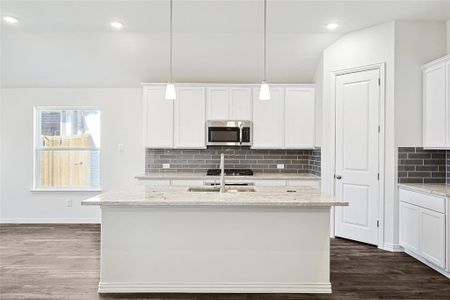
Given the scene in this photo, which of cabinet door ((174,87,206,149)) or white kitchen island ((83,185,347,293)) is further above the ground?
cabinet door ((174,87,206,149))

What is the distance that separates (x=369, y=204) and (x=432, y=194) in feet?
3.07

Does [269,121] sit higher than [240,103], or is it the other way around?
[240,103]

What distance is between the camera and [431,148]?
3.79 metres

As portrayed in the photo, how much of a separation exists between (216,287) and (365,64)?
329 cm

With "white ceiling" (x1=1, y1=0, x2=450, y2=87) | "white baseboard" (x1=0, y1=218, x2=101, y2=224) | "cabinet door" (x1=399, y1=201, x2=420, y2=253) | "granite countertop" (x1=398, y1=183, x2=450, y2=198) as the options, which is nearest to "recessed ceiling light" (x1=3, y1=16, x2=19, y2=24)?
"white ceiling" (x1=1, y1=0, x2=450, y2=87)

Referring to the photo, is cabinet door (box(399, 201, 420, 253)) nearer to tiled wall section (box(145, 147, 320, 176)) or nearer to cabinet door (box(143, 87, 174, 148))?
tiled wall section (box(145, 147, 320, 176))

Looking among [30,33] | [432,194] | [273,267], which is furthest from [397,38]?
[30,33]

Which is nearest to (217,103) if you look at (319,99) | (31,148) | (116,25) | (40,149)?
(319,99)

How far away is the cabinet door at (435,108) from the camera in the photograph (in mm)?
3588

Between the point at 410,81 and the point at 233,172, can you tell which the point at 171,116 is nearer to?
the point at 233,172

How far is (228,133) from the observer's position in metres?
4.99

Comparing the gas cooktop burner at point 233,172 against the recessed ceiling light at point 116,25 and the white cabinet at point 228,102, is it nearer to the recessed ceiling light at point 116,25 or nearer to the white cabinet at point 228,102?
the white cabinet at point 228,102

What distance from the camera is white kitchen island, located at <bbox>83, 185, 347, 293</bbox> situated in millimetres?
2795

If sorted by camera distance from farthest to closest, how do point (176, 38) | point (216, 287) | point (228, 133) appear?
1. point (228, 133)
2. point (176, 38)
3. point (216, 287)
